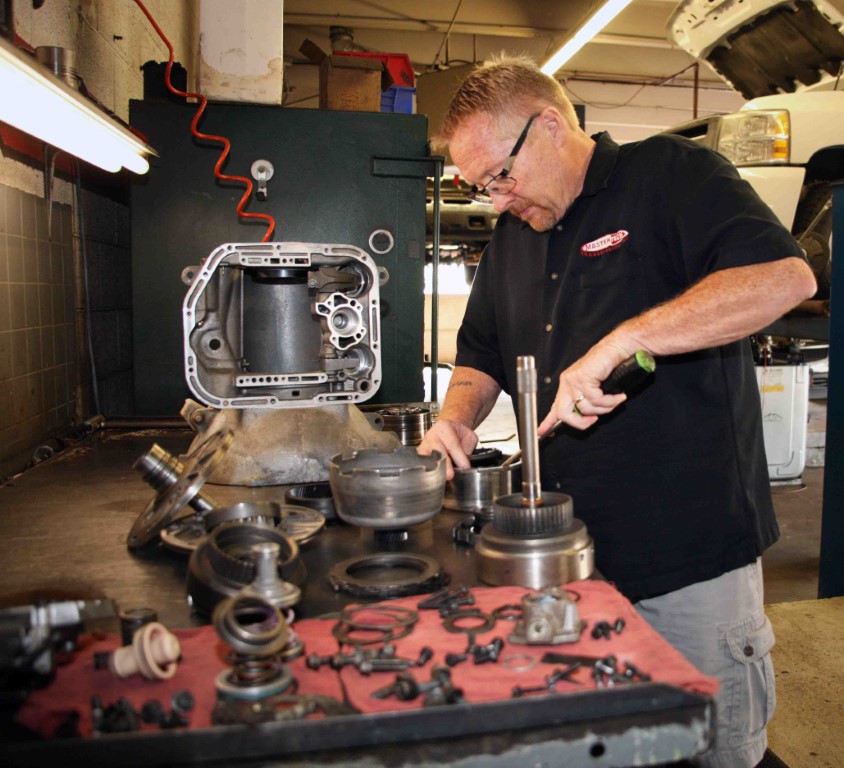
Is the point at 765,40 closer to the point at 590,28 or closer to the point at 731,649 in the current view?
the point at 590,28

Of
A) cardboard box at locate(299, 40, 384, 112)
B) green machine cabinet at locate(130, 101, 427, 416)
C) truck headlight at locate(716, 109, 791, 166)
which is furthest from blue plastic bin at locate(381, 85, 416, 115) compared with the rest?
truck headlight at locate(716, 109, 791, 166)

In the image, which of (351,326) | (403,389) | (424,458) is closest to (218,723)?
(424,458)

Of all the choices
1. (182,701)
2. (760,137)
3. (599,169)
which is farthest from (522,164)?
(760,137)

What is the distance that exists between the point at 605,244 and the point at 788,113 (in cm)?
319

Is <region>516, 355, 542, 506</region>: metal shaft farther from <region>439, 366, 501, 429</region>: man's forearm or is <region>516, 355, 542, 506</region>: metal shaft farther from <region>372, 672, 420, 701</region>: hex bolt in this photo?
<region>439, 366, 501, 429</region>: man's forearm

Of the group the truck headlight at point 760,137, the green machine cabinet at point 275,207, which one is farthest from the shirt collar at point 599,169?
the truck headlight at point 760,137

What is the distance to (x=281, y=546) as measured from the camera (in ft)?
3.27

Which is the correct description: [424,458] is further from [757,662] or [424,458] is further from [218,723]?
[757,662]

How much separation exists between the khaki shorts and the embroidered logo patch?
0.61 m

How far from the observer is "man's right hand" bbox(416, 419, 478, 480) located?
144cm

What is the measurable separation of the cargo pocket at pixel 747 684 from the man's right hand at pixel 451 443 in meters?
0.53

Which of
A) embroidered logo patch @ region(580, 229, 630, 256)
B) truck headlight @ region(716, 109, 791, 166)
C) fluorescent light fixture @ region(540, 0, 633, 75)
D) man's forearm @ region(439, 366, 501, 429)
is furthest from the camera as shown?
fluorescent light fixture @ region(540, 0, 633, 75)

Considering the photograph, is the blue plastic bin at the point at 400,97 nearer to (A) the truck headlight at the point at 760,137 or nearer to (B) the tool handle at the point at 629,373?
(A) the truck headlight at the point at 760,137

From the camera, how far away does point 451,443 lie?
1470 mm
